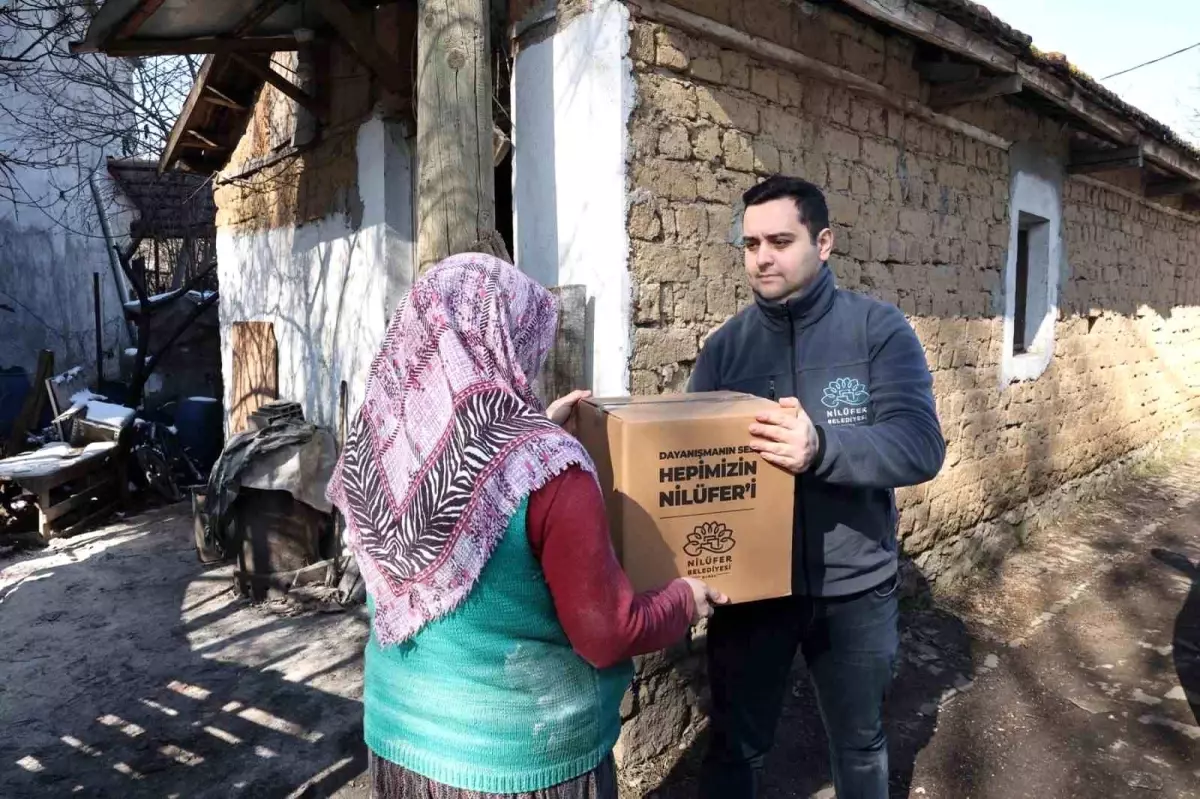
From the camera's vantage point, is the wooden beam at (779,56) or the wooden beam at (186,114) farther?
the wooden beam at (186,114)

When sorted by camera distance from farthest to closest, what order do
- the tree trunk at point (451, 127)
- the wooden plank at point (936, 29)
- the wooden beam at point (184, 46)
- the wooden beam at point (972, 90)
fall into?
the wooden beam at point (972, 90) < the wooden beam at point (184, 46) < the wooden plank at point (936, 29) < the tree trunk at point (451, 127)

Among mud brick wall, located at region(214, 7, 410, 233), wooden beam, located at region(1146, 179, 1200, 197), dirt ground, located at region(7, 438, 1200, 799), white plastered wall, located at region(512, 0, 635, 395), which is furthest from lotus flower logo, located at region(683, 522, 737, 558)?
wooden beam, located at region(1146, 179, 1200, 197)

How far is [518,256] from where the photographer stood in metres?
3.18

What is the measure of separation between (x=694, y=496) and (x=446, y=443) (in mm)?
584

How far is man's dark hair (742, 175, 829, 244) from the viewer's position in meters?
1.91

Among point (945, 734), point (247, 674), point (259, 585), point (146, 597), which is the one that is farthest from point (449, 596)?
point (146, 597)

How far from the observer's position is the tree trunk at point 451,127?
7.91 feet

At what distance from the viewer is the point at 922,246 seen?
170 inches

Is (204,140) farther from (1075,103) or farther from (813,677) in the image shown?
(1075,103)

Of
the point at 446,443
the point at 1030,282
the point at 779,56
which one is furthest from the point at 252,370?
the point at 1030,282

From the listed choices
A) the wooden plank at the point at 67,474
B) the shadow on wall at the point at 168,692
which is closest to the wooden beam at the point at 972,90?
the shadow on wall at the point at 168,692

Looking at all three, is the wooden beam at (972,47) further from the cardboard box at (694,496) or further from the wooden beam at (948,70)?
the cardboard box at (694,496)

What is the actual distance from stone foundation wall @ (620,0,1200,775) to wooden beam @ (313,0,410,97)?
1.63m

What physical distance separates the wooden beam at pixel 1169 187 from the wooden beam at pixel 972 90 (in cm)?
398
